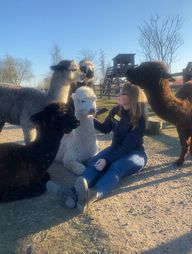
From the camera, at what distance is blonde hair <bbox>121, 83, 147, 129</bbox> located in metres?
4.44

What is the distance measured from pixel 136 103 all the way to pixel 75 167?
1186mm

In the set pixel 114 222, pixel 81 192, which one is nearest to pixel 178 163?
pixel 114 222

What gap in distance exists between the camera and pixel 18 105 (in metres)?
5.25

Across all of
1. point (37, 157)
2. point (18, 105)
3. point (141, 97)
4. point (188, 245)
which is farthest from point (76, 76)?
point (188, 245)

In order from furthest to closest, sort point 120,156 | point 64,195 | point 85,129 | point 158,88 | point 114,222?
point 85,129, point 158,88, point 120,156, point 64,195, point 114,222

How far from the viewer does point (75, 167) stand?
4.66m

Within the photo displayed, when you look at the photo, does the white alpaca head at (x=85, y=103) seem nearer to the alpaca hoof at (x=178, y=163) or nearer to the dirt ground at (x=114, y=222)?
the dirt ground at (x=114, y=222)

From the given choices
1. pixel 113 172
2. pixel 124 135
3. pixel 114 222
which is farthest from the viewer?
pixel 124 135

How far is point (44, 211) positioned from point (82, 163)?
1383 mm

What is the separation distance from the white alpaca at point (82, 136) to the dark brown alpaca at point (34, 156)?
65 cm

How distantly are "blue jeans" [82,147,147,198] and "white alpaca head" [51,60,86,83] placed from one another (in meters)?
1.63

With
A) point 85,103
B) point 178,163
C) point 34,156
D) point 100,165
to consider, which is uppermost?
point 85,103

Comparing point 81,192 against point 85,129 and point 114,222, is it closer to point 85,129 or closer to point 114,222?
point 114,222

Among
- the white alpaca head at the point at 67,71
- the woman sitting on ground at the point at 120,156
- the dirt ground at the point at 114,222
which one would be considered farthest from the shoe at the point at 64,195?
the white alpaca head at the point at 67,71
